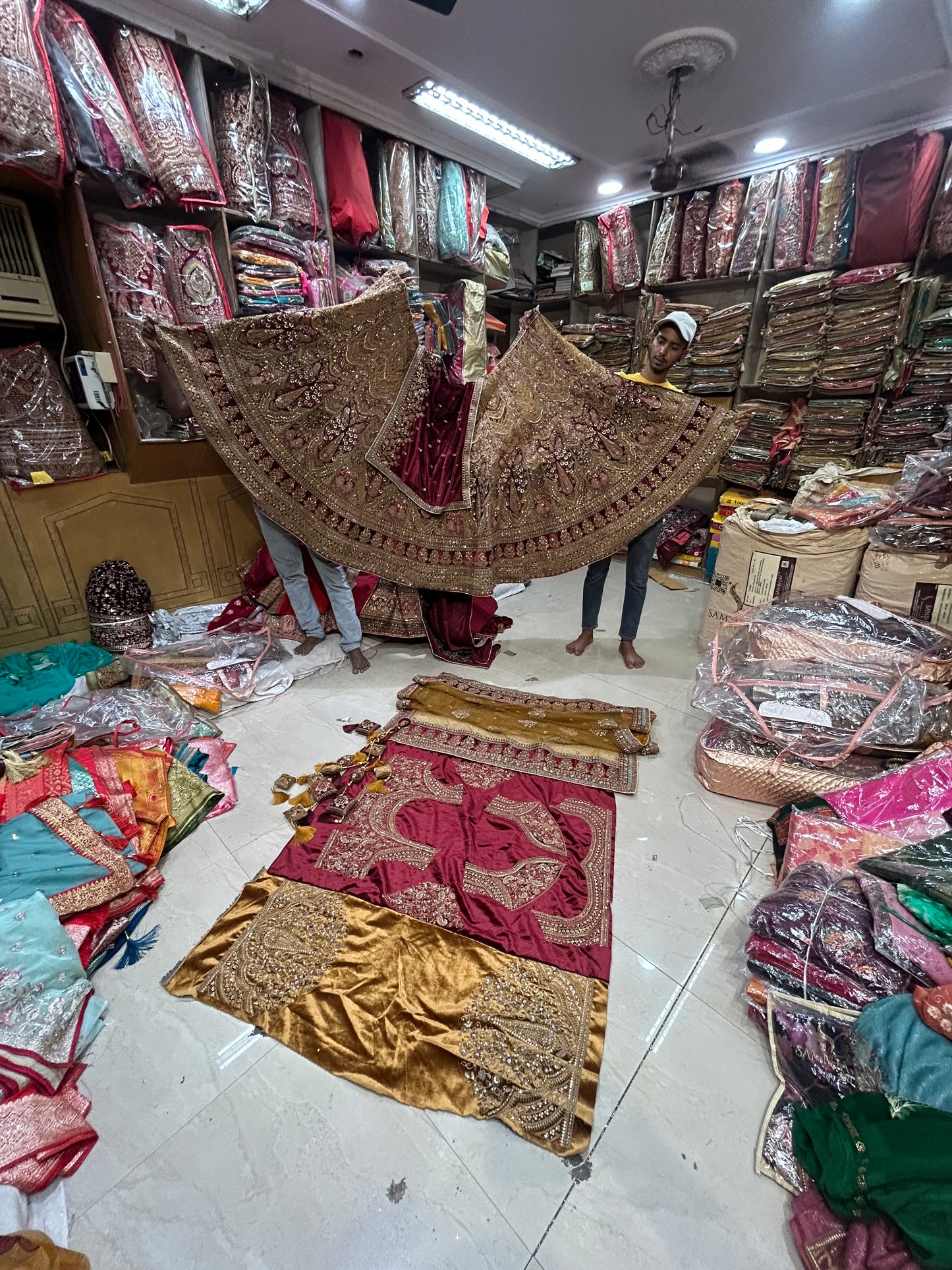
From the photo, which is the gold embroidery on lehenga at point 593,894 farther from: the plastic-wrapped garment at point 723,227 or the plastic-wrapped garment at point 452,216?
the plastic-wrapped garment at point 723,227

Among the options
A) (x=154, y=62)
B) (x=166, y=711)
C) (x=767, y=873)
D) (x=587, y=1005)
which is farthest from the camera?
(x=154, y=62)

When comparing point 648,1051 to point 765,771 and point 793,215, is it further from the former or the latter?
point 793,215

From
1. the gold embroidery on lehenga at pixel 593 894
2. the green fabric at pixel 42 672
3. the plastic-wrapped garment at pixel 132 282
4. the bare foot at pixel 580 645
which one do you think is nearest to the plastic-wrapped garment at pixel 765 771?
the gold embroidery on lehenga at pixel 593 894

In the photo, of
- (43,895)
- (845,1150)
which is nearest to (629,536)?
(845,1150)

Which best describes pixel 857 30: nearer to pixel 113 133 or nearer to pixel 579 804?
pixel 113 133

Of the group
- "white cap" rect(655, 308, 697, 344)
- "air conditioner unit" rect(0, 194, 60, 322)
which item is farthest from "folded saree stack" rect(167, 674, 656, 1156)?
"air conditioner unit" rect(0, 194, 60, 322)

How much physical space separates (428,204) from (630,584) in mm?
2762

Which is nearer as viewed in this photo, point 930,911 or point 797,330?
point 930,911

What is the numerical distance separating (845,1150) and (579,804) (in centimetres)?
92

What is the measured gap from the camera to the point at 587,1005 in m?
1.10

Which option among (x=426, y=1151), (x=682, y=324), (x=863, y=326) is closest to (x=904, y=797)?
(x=426, y=1151)

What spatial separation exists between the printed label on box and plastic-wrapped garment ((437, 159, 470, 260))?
2742 millimetres

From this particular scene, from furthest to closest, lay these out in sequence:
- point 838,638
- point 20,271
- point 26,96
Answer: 1. point 20,271
2. point 838,638
3. point 26,96

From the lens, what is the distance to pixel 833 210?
3.02m
